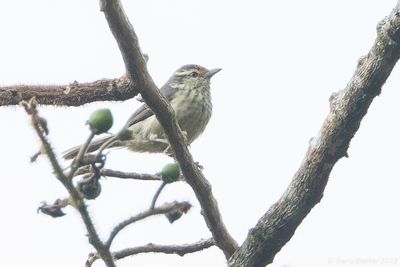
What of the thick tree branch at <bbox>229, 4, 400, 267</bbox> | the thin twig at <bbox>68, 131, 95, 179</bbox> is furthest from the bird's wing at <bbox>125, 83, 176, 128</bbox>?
the thin twig at <bbox>68, 131, 95, 179</bbox>

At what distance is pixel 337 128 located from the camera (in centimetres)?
393

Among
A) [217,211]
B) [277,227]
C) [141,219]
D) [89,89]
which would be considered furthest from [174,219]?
[89,89]

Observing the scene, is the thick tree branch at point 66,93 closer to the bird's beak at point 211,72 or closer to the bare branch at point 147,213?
the bare branch at point 147,213

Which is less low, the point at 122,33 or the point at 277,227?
the point at 122,33

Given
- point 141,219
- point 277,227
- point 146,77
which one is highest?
point 146,77

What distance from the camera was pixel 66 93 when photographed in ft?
14.9

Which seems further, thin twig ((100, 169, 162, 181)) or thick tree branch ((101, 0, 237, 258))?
thick tree branch ((101, 0, 237, 258))

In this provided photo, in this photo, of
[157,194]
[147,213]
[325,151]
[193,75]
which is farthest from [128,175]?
[193,75]

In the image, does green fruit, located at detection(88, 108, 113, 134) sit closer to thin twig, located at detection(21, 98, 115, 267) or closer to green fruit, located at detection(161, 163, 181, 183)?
green fruit, located at detection(161, 163, 181, 183)

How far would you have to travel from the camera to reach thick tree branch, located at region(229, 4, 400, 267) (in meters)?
3.77

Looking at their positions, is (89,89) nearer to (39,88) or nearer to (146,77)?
(39,88)

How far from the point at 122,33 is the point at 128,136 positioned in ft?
4.54

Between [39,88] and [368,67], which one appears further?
[39,88]

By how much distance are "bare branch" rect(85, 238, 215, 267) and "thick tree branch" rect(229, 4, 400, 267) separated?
36 centimetres
